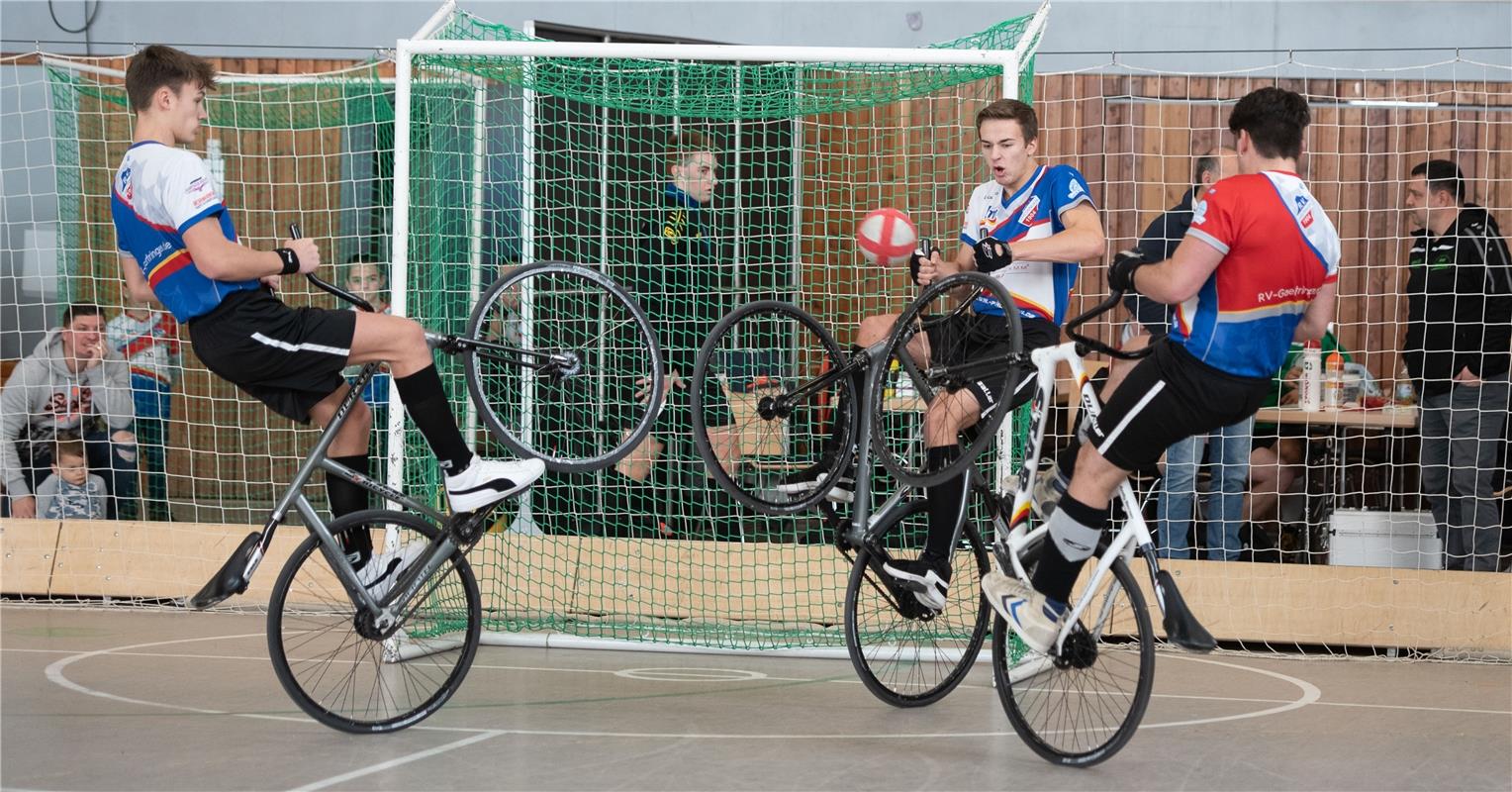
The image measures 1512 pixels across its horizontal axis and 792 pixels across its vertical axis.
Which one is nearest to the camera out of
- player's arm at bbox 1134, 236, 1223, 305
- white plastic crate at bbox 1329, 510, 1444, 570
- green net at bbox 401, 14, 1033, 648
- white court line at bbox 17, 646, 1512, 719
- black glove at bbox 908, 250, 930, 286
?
player's arm at bbox 1134, 236, 1223, 305

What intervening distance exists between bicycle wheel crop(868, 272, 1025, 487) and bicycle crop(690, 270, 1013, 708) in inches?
0.9

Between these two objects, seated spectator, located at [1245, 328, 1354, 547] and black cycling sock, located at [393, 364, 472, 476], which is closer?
black cycling sock, located at [393, 364, 472, 476]

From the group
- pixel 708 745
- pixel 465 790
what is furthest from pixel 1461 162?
pixel 465 790

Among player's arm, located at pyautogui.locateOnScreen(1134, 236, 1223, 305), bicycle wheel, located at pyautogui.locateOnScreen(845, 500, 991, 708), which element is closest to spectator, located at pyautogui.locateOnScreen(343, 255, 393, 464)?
bicycle wheel, located at pyautogui.locateOnScreen(845, 500, 991, 708)

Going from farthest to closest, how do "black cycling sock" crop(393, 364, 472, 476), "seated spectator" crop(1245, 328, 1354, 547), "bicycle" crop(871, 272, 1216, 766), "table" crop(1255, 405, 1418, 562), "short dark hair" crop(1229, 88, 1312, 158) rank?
"seated spectator" crop(1245, 328, 1354, 547) < "table" crop(1255, 405, 1418, 562) < "black cycling sock" crop(393, 364, 472, 476) < "bicycle" crop(871, 272, 1216, 766) < "short dark hair" crop(1229, 88, 1312, 158)

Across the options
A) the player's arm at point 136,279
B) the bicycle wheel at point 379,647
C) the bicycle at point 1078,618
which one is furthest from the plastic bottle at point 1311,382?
the player's arm at point 136,279

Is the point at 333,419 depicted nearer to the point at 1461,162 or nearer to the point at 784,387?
the point at 784,387

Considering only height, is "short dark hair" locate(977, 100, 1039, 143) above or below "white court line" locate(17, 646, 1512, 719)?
above

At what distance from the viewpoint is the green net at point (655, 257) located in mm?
5805

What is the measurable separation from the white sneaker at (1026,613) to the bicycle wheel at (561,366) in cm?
123

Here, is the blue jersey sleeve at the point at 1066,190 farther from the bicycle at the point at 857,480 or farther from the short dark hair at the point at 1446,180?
the short dark hair at the point at 1446,180

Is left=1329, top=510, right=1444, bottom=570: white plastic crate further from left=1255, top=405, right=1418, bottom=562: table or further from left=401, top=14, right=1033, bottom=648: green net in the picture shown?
left=401, top=14, right=1033, bottom=648: green net

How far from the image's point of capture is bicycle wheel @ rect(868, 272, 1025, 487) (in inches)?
157

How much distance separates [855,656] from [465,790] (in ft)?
5.05
